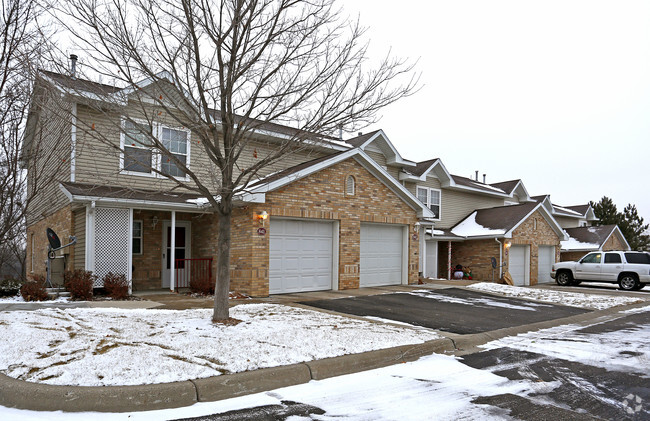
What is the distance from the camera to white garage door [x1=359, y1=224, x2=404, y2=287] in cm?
1619

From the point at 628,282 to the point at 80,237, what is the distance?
72.5 feet

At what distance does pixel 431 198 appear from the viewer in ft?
79.5

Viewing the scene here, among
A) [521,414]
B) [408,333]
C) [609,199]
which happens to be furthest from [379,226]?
[609,199]

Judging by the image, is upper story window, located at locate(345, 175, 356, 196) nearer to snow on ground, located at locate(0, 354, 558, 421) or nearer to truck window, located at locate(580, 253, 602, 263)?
snow on ground, located at locate(0, 354, 558, 421)

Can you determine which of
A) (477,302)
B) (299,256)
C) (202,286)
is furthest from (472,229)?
(202,286)

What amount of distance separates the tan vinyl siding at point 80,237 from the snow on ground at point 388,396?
9023 millimetres

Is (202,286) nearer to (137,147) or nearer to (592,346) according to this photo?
(137,147)

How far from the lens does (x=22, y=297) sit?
10562 mm

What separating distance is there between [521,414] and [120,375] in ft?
13.9

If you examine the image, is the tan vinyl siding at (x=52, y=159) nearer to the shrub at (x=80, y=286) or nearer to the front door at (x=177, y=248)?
the shrub at (x=80, y=286)

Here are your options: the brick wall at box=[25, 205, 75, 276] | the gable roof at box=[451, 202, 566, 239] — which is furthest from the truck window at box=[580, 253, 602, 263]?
the brick wall at box=[25, 205, 75, 276]

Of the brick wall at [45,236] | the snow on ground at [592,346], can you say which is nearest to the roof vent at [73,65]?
the brick wall at [45,236]

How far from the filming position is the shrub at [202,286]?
1309 centimetres

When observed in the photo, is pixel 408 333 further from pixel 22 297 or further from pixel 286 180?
pixel 22 297
